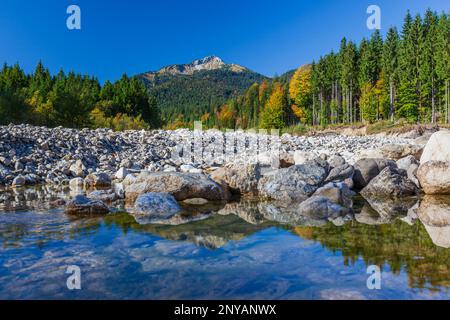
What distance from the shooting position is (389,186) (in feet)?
25.8

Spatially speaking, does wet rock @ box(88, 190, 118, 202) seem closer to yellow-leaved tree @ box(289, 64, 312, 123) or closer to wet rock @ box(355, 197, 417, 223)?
Answer: wet rock @ box(355, 197, 417, 223)

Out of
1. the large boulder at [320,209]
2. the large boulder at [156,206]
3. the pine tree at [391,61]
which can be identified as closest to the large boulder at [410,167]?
the large boulder at [320,209]

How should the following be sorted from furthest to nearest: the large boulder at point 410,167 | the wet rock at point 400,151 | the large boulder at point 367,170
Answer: the wet rock at point 400,151, the large boulder at point 367,170, the large boulder at point 410,167

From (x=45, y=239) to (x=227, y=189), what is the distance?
4.39m

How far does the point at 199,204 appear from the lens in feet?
22.6

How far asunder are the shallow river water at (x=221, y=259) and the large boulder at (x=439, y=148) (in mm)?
4253

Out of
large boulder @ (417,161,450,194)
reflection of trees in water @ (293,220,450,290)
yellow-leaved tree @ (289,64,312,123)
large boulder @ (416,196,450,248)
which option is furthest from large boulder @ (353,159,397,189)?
yellow-leaved tree @ (289,64,312,123)

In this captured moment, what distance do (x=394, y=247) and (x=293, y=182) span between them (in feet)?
12.5

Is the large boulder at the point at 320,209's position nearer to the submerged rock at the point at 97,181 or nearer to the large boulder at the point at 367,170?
the large boulder at the point at 367,170

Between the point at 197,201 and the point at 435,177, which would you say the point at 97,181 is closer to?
the point at 197,201

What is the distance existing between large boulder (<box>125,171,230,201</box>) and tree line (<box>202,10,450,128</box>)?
36293 mm

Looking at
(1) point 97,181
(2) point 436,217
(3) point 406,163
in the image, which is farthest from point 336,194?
(1) point 97,181

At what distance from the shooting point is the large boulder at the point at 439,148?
28.6 ft

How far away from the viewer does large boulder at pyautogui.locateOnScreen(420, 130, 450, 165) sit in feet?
28.6
